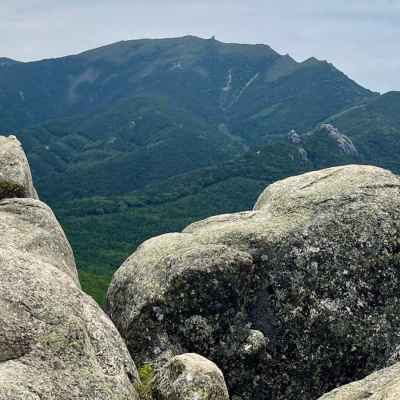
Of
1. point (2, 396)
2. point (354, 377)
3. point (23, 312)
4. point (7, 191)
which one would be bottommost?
point (354, 377)

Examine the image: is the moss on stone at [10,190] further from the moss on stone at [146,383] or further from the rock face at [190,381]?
the rock face at [190,381]

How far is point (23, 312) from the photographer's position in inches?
819

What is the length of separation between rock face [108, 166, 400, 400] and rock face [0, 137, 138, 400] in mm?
5015

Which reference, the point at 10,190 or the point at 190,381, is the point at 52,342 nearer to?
the point at 190,381

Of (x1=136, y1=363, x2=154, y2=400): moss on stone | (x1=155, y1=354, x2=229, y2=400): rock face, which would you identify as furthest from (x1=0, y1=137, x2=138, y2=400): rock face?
(x1=155, y1=354, x2=229, y2=400): rock face

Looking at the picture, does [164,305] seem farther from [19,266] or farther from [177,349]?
[19,266]

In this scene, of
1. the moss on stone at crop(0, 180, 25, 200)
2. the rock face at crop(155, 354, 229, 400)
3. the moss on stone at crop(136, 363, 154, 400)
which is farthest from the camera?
the moss on stone at crop(0, 180, 25, 200)

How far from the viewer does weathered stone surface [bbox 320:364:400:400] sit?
18688mm

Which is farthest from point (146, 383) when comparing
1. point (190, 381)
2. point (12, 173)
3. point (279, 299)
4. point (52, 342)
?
point (12, 173)

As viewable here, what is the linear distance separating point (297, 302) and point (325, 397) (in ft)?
29.9

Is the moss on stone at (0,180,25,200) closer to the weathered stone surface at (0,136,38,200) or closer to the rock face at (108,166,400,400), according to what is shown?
the weathered stone surface at (0,136,38,200)

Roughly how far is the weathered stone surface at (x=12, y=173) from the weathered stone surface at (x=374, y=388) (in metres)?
21.4

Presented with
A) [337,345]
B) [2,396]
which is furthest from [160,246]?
[2,396]

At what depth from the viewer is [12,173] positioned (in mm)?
35031
